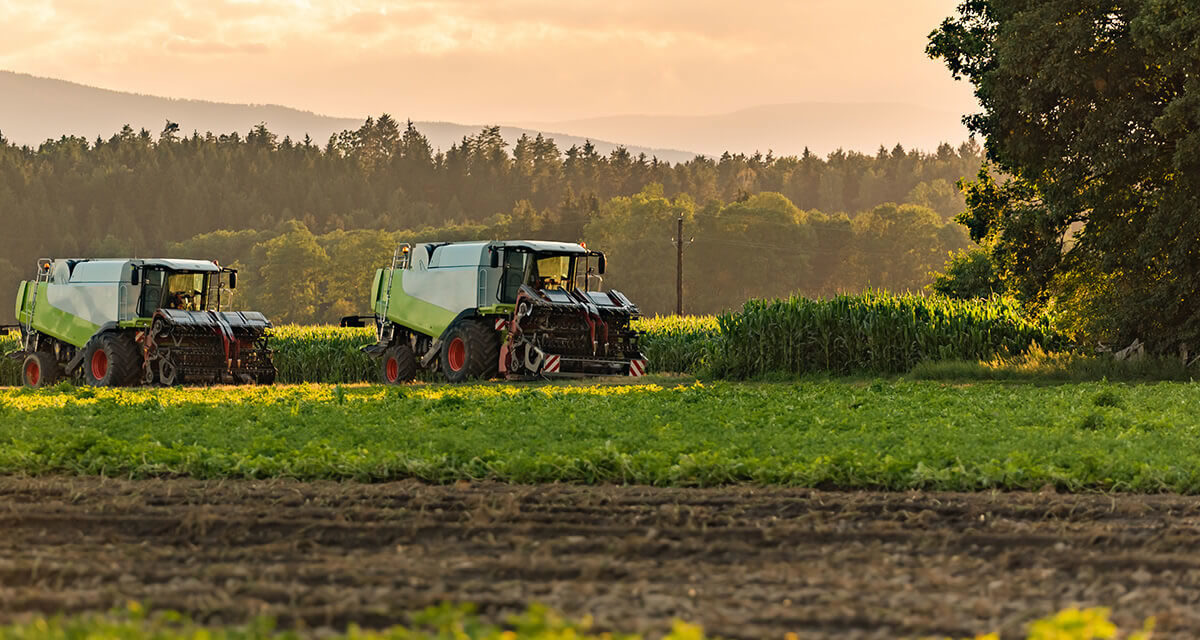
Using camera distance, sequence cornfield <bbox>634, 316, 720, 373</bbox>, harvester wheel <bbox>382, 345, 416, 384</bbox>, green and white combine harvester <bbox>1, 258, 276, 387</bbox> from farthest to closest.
Answer: cornfield <bbox>634, 316, 720, 373</bbox> → harvester wheel <bbox>382, 345, 416, 384</bbox> → green and white combine harvester <bbox>1, 258, 276, 387</bbox>

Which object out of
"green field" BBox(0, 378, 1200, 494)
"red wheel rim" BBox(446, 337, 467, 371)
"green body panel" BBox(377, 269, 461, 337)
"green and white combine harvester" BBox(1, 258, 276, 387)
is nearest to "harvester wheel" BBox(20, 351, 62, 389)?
"green and white combine harvester" BBox(1, 258, 276, 387)

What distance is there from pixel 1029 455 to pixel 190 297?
2525 centimetres

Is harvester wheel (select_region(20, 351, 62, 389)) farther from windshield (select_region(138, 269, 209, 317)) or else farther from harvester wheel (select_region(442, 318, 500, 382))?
harvester wheel (select_region(442, 318, 500, 382))

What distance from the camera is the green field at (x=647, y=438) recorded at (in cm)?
1205

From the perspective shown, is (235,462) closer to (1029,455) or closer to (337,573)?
(337,573)

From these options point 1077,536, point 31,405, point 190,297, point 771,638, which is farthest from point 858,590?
point 190,297

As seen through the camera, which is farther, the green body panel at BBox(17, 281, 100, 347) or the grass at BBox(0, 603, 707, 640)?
the green body panel at BBox(17, 281, 100, 347)

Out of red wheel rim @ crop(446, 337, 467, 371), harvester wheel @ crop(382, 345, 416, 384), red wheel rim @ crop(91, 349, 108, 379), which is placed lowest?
red wheel rim @ crop(91, 349, 108, 379)

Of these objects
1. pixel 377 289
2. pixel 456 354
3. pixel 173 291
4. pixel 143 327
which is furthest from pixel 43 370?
pixel 456 354

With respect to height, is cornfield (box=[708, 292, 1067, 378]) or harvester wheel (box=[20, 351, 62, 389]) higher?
cornfield (box=[708, 292, 1067, 378])

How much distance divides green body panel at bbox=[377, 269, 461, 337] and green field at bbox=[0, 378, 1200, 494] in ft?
28.2

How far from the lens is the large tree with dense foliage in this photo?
28.0m

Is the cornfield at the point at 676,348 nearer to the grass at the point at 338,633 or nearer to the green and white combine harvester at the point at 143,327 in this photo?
the green and white combine harvester at the point at 143,327

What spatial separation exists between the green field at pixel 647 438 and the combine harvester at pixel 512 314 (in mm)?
6553
